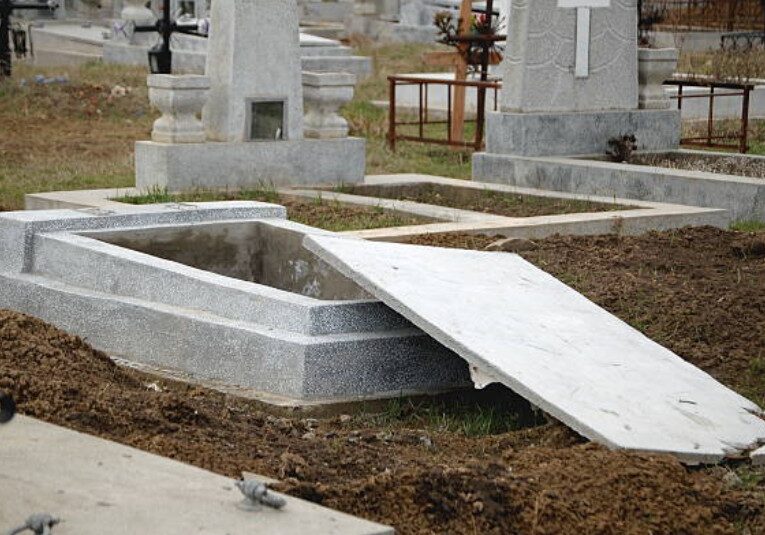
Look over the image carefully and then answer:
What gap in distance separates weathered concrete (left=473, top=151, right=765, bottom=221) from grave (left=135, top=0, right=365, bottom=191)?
4.07 ft

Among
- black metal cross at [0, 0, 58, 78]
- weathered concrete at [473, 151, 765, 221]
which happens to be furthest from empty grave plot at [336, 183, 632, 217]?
black metal cross at [0, 0, 58, 78]

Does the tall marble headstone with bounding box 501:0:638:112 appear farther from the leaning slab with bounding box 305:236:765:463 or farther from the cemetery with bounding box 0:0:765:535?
the leaning slab with bounding box 305:236:765:463

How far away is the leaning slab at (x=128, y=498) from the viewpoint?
3916 mm

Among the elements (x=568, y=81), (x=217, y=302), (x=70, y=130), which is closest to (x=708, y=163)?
(x=568, y=81)

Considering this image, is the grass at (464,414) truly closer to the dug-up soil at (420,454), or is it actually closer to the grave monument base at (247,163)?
the dug-up soil at (420,454)

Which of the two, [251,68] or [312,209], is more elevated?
[251,68]

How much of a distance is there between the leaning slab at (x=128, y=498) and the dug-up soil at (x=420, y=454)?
378 millimetres

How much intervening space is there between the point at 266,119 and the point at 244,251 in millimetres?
3654

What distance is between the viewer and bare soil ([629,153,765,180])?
12.9 meters

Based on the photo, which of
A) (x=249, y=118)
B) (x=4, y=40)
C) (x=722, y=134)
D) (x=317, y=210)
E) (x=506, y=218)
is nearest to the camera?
(x=506, y=218)

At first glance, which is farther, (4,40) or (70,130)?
(4,40)

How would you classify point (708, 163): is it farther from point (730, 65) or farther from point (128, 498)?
point (128, 498)

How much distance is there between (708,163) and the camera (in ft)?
43.3

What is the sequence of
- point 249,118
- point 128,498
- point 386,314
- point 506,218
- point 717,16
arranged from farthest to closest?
1. point 717,16
2. point 249,118
3. point 506,218
4. point 386,314
5. point 128,498
